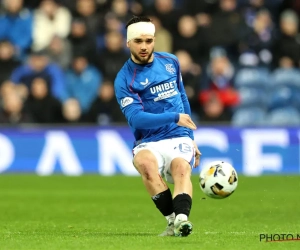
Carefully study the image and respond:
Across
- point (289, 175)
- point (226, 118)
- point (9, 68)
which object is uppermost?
point (9, 68)

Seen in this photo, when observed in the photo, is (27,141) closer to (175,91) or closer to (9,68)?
(9,68)

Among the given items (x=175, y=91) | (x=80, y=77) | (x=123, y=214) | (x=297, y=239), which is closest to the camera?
(x=297, y=239)

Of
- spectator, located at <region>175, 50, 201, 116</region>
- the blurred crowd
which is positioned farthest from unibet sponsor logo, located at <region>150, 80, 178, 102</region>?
spectator, located at <region>175, 50, 201, 116</region>

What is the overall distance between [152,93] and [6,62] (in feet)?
38.7

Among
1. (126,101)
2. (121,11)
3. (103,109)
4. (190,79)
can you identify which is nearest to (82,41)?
(121,11)

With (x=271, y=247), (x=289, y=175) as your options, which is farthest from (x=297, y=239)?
(x=289, y=175)

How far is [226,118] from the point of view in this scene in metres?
20.0

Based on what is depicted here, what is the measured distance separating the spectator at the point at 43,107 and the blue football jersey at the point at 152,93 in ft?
34.4

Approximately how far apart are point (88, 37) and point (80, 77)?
1218 millimetres

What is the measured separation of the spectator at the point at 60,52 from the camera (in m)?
21.1

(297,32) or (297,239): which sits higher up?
(297,32)

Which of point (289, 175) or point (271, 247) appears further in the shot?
point (289, 175)

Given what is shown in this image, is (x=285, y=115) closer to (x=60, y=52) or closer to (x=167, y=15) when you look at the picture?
(x=167, y=15)

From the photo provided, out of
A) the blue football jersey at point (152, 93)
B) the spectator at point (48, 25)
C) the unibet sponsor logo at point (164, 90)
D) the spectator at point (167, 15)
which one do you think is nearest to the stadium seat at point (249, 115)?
the spectator at point (167, 15)
